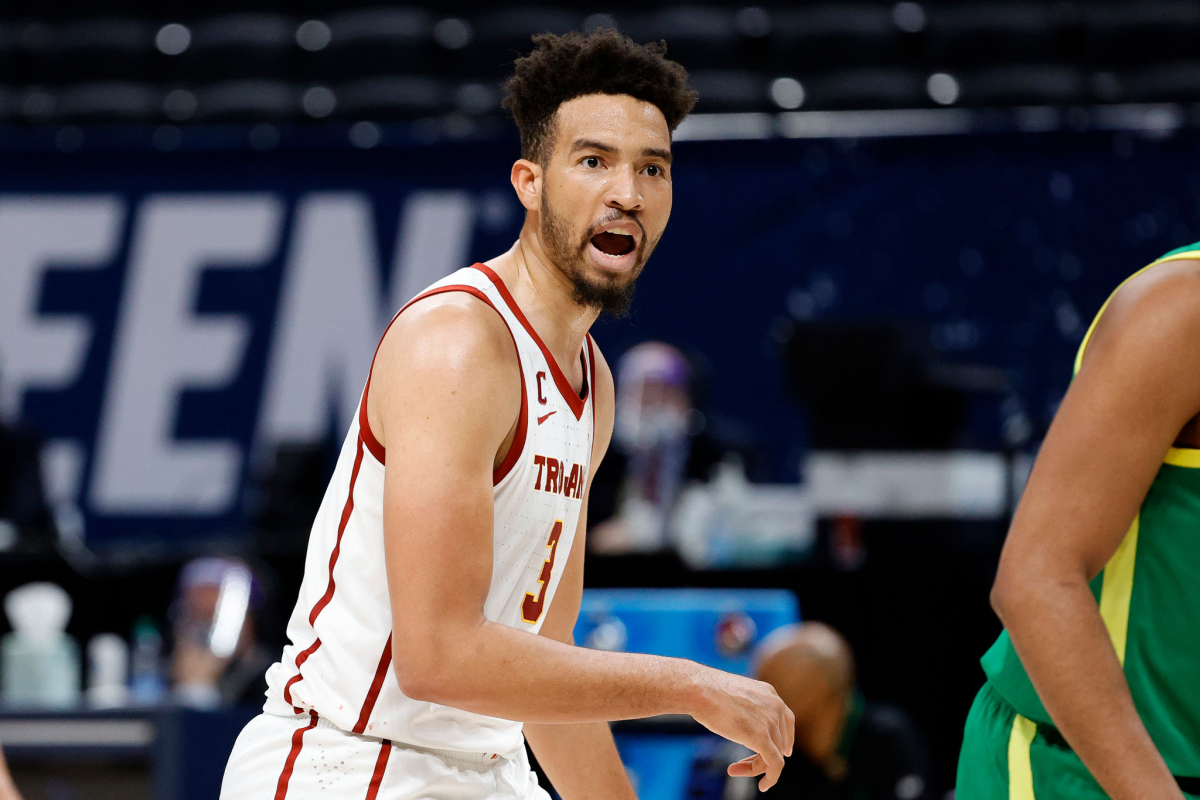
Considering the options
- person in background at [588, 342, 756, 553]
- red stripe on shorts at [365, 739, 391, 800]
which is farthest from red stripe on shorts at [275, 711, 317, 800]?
person in background at [588, 342, 756, 553]

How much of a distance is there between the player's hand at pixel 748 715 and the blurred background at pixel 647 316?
8.73 feet

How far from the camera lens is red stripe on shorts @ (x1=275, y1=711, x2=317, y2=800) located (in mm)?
1859

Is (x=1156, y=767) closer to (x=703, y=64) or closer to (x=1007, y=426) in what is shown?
(x=1007, y=426)

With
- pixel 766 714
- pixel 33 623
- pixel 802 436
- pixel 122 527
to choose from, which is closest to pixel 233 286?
pixel 122 527

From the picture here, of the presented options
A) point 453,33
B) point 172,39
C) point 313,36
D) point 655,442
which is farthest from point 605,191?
point 172,39

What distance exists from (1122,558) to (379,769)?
39.6 inches

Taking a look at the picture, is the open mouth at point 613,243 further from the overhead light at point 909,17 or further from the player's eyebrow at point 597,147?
the overhead light at point 909,17

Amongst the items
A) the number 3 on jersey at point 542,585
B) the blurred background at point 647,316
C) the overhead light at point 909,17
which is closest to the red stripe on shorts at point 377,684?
the number 3 on jersey at point 542,585

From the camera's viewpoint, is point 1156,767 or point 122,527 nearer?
point 1156,767

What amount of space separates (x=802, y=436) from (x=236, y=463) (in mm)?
2752

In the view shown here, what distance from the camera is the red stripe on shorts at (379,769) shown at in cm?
184

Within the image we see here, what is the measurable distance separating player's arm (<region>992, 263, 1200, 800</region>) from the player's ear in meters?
0.79

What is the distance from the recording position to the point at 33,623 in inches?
216

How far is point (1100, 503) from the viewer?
166cm
